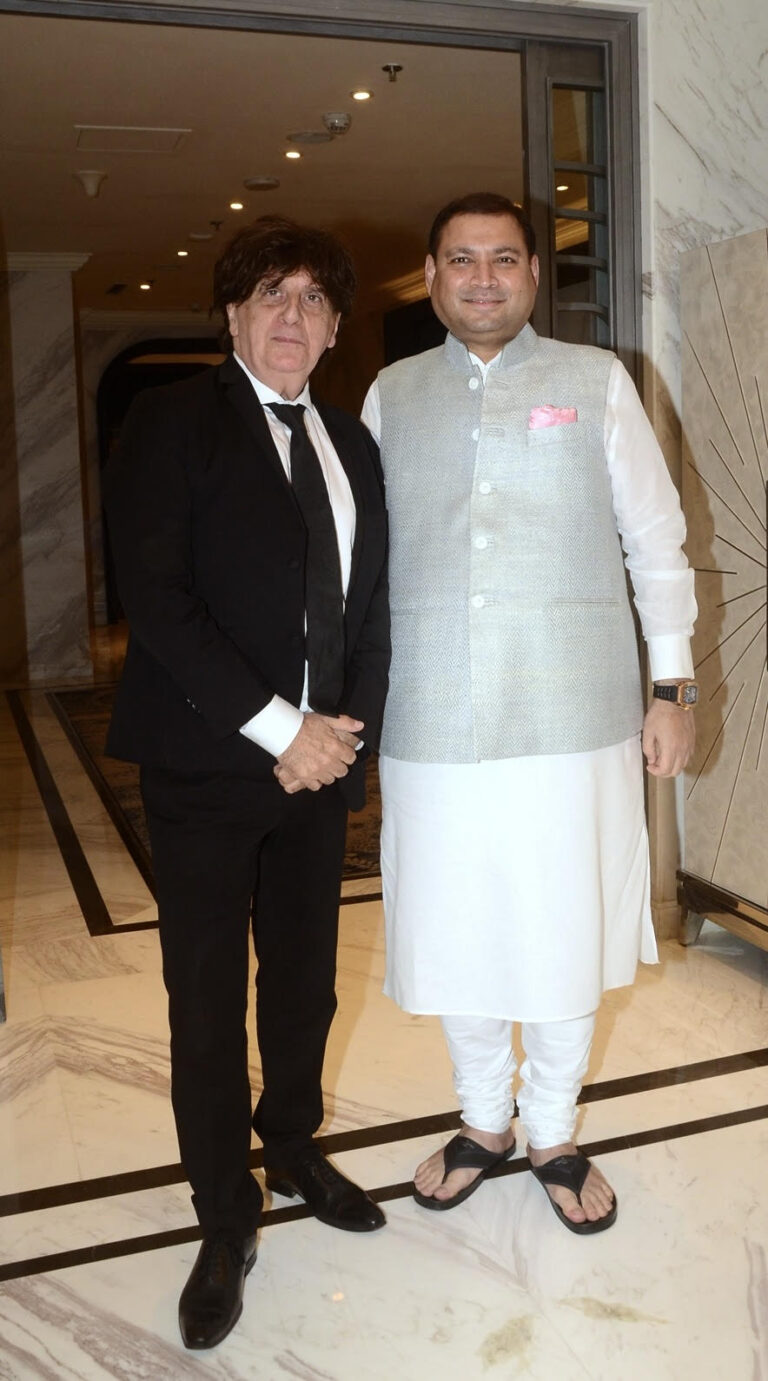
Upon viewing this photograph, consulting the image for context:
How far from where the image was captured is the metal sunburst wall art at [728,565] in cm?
323

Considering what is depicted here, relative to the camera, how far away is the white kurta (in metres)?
2.17

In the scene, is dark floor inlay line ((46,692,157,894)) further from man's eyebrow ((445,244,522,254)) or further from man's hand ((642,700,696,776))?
man's eyebrow ((445,244,522,254))

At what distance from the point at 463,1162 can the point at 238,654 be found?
1.08 metres

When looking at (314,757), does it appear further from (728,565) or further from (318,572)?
(728,565)

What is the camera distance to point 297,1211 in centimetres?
233

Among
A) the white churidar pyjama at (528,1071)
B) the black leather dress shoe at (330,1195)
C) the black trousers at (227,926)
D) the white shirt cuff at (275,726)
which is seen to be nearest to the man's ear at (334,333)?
the white shirt cuff at (275,726)

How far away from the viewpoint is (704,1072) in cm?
283

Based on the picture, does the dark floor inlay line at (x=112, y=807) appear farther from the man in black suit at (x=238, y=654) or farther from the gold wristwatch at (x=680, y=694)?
the gold wristwatch at (x=680, y=694)

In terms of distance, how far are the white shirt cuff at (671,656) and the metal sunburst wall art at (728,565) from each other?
1.05 m

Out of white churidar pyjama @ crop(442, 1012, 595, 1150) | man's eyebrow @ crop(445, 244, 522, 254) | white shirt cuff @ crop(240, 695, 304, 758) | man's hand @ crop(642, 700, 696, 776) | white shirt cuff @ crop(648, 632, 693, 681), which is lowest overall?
white churidar pyjama @ crop(442, 1012, 595, 1150)

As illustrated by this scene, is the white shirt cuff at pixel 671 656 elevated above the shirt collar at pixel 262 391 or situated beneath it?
situated beneath

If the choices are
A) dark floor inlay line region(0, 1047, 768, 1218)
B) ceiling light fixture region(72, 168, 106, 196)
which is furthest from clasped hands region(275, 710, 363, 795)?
ceiling light fixture region(72, 168, 106, 196)

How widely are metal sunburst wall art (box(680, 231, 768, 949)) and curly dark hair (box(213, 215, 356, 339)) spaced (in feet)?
5.10

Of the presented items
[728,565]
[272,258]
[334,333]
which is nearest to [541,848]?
[334,333]
